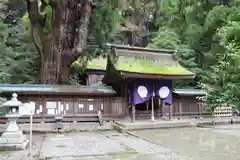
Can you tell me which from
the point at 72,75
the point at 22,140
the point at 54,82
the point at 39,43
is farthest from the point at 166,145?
the point at 72,75

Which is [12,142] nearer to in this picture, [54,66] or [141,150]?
[141,150]

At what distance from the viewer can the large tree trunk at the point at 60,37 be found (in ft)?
48.4

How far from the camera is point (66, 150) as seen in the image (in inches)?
300

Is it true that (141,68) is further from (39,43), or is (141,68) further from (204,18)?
(204,18)

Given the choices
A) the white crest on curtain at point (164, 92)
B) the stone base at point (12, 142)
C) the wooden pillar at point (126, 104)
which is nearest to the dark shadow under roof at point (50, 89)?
the wooden pillar at point (126, 104)

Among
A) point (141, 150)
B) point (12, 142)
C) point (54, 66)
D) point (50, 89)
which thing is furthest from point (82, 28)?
point (141, 150)

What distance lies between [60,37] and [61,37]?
6 cm

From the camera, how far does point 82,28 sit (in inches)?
589

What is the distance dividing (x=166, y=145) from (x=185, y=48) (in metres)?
14.5

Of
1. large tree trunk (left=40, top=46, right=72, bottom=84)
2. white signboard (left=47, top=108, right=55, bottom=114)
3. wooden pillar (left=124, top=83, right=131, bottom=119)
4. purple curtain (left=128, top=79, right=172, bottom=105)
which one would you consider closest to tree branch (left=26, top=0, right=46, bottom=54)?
large tree trunk (left=40, top=46, right=72, bottom=84)

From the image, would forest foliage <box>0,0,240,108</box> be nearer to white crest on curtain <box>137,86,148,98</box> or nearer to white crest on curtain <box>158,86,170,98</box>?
white crest on curtain <box>158,86,170,98</box>

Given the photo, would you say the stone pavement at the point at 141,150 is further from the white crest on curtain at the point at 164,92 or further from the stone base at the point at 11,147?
the white crest on curtain at the point at 164,92

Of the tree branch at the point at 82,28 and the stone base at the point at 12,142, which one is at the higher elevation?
the tree branch at the point at 82,28

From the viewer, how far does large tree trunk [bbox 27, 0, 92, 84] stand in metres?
14.8
